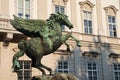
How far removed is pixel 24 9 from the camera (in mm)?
20172

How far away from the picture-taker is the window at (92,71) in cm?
2228

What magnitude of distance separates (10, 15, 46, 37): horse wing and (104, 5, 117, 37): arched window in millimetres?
15905

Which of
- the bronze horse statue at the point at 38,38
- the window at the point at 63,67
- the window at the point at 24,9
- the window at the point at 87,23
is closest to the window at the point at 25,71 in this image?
the window at the point at 63,67

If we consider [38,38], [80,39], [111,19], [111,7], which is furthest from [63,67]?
[38,38]

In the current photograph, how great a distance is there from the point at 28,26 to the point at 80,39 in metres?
13.6

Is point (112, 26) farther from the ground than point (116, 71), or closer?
farther from the ground

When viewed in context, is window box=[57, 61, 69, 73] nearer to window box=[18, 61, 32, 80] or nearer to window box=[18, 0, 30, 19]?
window box=[18, 61, 32, 80]

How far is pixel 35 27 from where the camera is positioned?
876 centimetres

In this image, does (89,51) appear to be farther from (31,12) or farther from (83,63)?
(31,12)

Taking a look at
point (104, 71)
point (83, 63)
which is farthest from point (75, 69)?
point (104, 71)

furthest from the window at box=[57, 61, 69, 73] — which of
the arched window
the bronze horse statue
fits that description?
the bronze horse statue

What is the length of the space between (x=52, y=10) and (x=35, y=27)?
1277cm

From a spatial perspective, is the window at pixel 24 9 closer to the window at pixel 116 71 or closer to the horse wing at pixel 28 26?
the window at pixel 116 71

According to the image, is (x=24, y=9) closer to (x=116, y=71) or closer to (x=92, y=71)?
(x=92, y=71)
